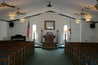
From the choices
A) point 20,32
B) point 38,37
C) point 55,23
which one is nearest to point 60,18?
point 55,23

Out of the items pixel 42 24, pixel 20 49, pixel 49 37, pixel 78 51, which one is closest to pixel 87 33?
pixel 49 37

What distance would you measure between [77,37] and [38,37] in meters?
4.07

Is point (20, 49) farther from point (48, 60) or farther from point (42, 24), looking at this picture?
point (42, 24)

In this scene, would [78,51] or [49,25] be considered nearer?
[78,51]

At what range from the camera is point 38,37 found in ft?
55.6

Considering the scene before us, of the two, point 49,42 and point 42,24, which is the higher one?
point 42,24

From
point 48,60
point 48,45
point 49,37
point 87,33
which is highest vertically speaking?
point 87,33

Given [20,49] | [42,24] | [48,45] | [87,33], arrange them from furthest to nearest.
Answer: [42,24] → [87,33] → [48,45] → [20,49]

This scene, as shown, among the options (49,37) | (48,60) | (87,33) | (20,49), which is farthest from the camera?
(49,37)

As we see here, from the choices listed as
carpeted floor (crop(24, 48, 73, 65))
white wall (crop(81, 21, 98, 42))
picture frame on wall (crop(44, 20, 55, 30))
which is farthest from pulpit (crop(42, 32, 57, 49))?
carpeted floor (crop(24, 48, 73, 65))

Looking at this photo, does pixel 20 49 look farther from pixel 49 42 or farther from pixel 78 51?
pixel 49 42

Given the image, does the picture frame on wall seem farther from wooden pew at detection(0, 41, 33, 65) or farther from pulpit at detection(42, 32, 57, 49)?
wooden pew at detection(0, 41, 33, 65)

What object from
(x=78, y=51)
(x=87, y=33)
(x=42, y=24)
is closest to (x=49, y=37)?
(x=42, y=24)

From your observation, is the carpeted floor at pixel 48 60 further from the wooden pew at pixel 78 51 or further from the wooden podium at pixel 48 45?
the wooden podium at pixel 48 45
